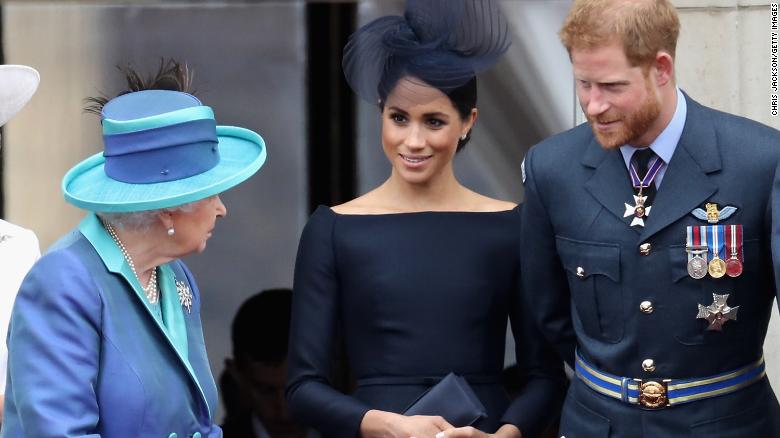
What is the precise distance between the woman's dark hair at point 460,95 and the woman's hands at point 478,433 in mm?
864

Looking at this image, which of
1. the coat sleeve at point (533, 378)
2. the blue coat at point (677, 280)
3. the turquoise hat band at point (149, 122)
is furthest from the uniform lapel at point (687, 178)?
the turquoise hat band at point (149, 122)

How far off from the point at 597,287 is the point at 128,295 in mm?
1162

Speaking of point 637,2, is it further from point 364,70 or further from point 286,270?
point 286,270

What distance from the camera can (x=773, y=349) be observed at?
5.02 meters

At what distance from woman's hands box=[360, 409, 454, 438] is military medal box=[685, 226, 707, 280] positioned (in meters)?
0.87

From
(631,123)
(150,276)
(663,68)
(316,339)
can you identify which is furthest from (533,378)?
(150,276)

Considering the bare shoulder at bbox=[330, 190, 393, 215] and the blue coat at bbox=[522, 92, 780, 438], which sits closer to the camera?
the blue coat at bbox=[522, 92, 780, 438]

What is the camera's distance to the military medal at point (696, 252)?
3.73 metres

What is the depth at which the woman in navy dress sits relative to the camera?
174 inches

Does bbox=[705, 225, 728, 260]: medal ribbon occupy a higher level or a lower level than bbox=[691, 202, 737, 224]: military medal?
lower

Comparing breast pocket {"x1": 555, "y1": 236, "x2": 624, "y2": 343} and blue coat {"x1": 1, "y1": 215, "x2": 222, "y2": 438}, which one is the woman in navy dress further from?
blue coat {"x1": 1, "y1": 215, "x2": 222, "y2": 438}

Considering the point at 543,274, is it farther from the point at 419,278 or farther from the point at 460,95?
the point at 460,95

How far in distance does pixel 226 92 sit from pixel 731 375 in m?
2.35

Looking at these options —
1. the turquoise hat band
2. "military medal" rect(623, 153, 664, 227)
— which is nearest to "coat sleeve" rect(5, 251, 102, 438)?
the turquoise hat band
